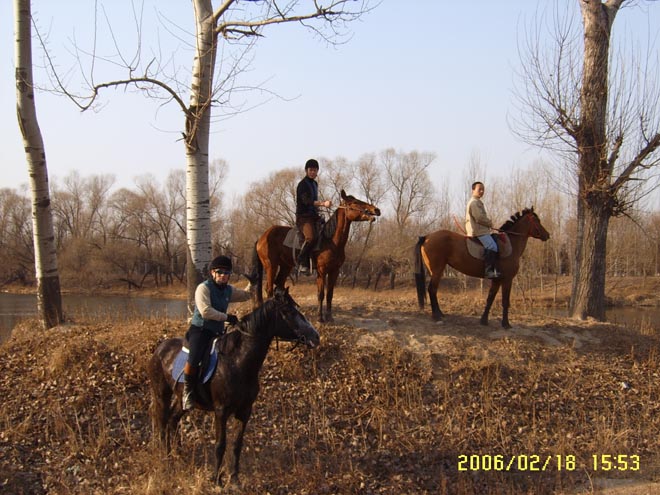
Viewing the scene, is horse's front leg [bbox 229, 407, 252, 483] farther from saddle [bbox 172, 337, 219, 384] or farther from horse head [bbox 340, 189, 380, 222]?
horse head [bbox 340, 189, 380, 222]

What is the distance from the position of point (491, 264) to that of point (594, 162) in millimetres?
3871

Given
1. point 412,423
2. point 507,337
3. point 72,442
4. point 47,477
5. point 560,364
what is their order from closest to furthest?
point 47,477 < point 72,442 < point 412,423 < point 560,364 < point 507,337

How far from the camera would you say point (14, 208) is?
4756cm

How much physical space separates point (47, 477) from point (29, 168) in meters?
5.70

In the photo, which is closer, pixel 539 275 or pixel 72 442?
pixel 72 442

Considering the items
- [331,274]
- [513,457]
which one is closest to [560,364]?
[513,457]

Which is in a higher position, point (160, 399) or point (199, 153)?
point (199, 153)

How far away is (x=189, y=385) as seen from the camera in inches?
222

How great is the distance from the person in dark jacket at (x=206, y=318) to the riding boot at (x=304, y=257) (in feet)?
10.4

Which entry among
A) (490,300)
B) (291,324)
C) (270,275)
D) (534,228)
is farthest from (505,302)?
(291,324)

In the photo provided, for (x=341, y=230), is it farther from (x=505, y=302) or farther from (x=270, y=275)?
(x=505, y=302)

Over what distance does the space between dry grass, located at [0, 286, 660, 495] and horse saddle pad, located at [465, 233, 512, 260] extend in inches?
56.0

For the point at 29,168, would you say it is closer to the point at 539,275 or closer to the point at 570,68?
the point at 570,68
